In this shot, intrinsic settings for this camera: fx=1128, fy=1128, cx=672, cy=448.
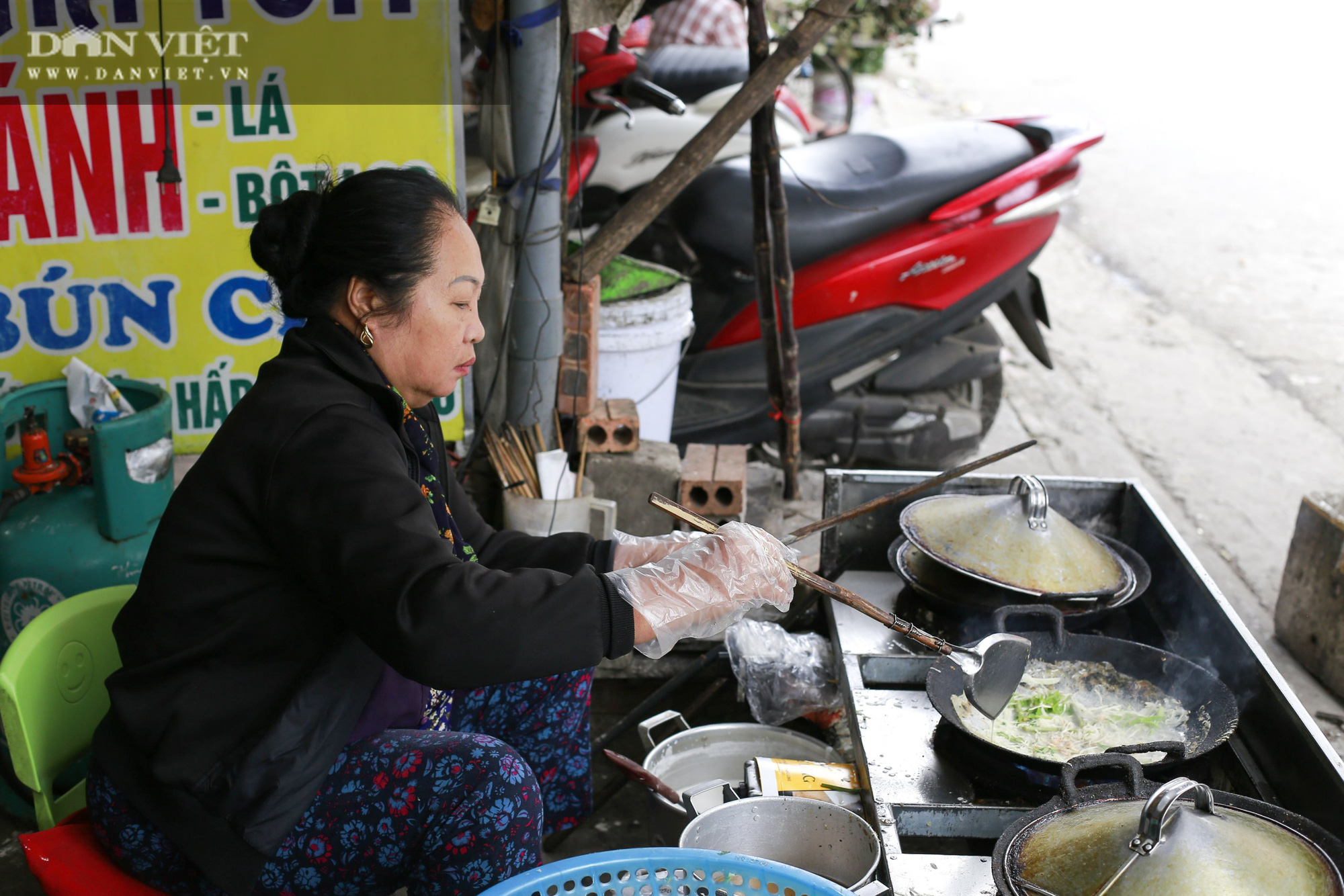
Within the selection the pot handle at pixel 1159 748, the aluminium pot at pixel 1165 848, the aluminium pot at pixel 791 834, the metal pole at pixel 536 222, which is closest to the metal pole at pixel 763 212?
the metal pole at pixel 536 222

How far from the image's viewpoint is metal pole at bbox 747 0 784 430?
3260 mm

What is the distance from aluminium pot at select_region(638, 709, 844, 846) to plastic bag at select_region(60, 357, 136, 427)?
1619 millimetres

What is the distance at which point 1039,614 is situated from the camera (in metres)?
2.31

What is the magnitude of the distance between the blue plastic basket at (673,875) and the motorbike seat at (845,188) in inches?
104

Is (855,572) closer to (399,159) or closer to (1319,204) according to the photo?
(399,159)

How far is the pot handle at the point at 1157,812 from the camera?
1470 millimetres

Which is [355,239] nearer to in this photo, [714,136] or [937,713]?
[937,713]

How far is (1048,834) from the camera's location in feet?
5.46

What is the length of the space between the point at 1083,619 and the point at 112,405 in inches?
96.0

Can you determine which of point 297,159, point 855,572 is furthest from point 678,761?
point 297,159

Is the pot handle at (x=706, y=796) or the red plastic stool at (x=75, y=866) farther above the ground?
the red plastic stool at (x=75, y=866)

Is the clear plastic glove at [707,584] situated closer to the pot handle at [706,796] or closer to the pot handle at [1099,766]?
the pot handle at [706,796]

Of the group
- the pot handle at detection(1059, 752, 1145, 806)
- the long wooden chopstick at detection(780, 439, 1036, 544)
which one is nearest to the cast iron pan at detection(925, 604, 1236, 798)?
the pot handle at detection(1059, 752, 1145, 806)

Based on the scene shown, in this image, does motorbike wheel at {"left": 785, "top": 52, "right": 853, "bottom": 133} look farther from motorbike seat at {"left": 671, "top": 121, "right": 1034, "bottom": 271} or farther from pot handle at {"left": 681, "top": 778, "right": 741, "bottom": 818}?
pot handle at {"left": 681, "top": 778, "right": 741, "bottom": 818}
